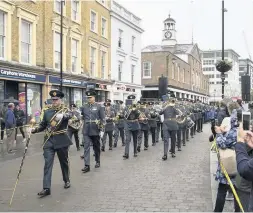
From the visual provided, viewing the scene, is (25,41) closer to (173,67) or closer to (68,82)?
(68,82)

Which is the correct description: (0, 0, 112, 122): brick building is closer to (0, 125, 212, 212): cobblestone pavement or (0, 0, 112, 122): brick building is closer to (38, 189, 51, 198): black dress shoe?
(0, 125, 212, 212): cobblestone pavement

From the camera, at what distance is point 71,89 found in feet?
88.5

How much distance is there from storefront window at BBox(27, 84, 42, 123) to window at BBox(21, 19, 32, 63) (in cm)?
158

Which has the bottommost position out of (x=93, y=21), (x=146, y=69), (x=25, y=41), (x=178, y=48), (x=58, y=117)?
(x=58, y=117)

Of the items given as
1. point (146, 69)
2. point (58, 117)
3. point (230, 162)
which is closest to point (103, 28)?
point (146, 69)

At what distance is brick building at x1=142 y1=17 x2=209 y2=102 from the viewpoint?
48812 millimetres

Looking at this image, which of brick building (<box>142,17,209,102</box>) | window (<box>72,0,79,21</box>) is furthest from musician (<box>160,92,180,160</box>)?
brick building (<box>142,17,209,102</box>)

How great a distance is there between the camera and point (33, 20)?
881 inches

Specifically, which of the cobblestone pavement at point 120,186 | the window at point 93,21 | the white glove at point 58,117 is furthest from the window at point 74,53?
the white glove at point 58,117

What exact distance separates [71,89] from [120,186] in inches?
786

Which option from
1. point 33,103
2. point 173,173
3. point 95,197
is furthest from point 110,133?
point 33,103

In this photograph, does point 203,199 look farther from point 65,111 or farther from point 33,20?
point 33,20

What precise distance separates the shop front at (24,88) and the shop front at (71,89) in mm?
1489

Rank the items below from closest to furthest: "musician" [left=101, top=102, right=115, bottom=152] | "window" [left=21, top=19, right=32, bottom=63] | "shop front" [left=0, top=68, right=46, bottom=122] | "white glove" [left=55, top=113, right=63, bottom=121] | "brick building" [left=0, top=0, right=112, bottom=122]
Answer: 1. "white glove" [left=55, top=113, right=63, bottom=121]
2. "musician" [left=101, top=102, right=115, bottom=152]
3. "shop front" [left=0, top=68, right=46, bottom=122]
4. "brick building" [left=0, top=0, right=112, bottom=122]
5. "window" [left=21, top=19, right=32, bottom=63]
